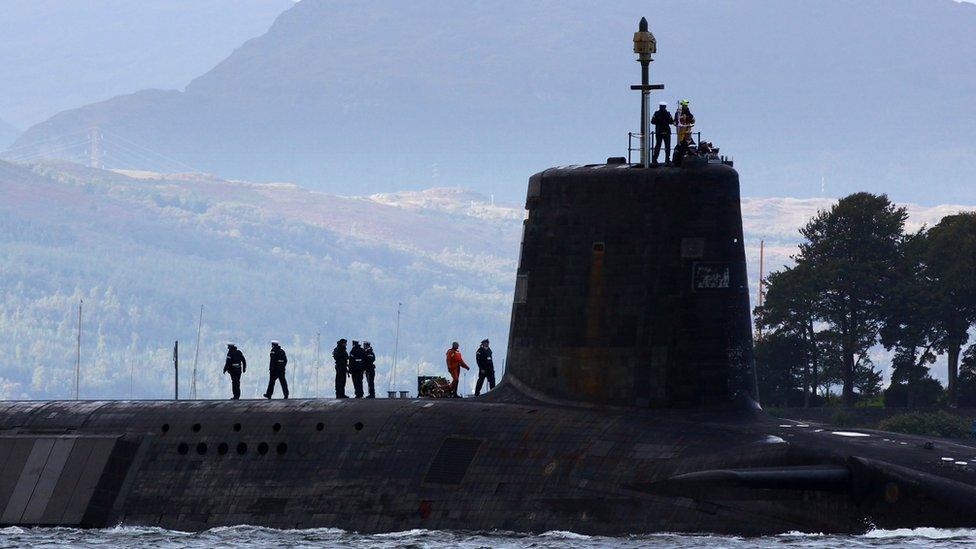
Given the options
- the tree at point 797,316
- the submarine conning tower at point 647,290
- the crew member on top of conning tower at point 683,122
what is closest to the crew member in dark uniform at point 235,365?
the submarine conning tower at point 647,290

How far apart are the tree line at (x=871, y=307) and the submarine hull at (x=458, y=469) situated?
6204 cm

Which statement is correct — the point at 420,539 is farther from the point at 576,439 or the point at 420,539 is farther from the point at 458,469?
the point at 576,439

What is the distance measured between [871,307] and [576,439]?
66.6m

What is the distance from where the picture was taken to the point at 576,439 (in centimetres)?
3034

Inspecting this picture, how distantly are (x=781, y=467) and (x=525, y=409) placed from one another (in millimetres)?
5376

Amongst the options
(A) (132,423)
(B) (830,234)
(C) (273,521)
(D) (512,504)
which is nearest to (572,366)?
(D) (512,504)

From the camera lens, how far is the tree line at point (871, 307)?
9112 centimetres

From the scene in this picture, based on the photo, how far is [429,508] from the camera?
30422mm

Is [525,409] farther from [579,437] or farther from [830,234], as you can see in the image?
[830,234]

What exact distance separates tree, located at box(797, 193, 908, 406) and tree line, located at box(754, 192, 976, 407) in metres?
0.05

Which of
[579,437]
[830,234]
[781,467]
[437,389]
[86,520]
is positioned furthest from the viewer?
[830,234]

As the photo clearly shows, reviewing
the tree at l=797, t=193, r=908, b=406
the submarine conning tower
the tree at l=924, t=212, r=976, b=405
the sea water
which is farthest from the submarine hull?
the tree at l=797, t=193, r=908, b=406

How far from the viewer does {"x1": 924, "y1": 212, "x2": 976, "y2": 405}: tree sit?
9025cm

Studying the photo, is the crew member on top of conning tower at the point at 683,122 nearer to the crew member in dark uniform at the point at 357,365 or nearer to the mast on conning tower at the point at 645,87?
the mast on conning tower at the point at 645,87
